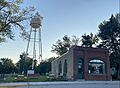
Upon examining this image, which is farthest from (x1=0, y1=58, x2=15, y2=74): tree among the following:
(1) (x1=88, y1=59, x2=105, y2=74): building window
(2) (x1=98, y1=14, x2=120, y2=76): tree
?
(1) (x1=88, y1=59, x2=105, y2=74): building window

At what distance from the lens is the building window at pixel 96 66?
→ 46625 mm

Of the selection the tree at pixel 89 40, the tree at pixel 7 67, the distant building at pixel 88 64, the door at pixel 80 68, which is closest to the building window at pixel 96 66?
the distant building at pixel 88 64

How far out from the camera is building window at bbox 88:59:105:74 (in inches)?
1836

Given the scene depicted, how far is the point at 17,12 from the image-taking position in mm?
23922

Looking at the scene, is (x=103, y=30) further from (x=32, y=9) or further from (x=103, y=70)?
→ (x=32, y=9)

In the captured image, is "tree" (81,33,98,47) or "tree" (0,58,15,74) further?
"tree" (0,58,15,74)

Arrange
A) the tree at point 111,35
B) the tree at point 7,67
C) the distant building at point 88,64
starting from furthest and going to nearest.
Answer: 1. the tree at point 7,67
2. the tree at point 111,35
3. the distant building at point 88,64

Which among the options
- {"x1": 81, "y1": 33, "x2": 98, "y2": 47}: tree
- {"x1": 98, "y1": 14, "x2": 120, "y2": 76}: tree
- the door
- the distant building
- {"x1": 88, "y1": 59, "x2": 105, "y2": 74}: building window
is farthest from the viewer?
{"x1": 81, "y1": 33, "x2": 98, "y2": 47}: tree

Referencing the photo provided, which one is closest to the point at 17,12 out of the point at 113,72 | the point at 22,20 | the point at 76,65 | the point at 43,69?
the point at 22,20

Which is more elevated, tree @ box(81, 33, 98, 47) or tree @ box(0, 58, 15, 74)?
tree @ box(81, 33, 98, 47)

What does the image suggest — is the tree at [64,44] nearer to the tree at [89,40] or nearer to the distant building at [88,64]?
the tree at [89,40]

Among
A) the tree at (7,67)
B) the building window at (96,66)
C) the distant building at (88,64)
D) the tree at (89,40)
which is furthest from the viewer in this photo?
the tree at (7,67)

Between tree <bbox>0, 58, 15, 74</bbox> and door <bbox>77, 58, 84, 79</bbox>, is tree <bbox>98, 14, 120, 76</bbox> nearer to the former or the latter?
door <bbox>77, 58, 84, 79</bbox>

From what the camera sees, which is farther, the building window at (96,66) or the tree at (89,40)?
the tree at (89,40)
